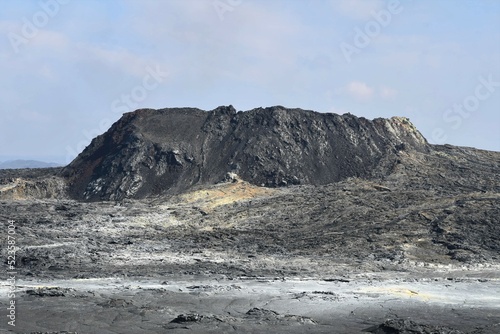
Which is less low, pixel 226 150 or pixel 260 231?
pixel 226 150

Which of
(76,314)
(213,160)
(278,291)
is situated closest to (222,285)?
(278,291)

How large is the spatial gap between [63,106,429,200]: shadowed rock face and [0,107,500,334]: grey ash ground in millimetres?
153

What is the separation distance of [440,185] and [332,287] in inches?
921

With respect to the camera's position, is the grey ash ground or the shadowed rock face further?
the shadowed rock face

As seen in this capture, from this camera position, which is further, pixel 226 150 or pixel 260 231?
pixel 226 150

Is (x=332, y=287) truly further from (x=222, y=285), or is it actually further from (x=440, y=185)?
(x=440, y=185)

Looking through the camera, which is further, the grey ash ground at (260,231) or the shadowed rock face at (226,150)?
the shadowed rock face at (226,150)

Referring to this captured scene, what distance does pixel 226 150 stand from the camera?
46438 mm

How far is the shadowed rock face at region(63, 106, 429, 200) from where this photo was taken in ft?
144

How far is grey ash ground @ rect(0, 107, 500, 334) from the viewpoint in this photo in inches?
668

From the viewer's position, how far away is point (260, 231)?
32000 mm

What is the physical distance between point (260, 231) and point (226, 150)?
15.5 meters

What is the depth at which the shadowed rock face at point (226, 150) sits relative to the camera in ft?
144

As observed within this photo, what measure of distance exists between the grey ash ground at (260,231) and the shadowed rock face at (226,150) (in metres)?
0.15
